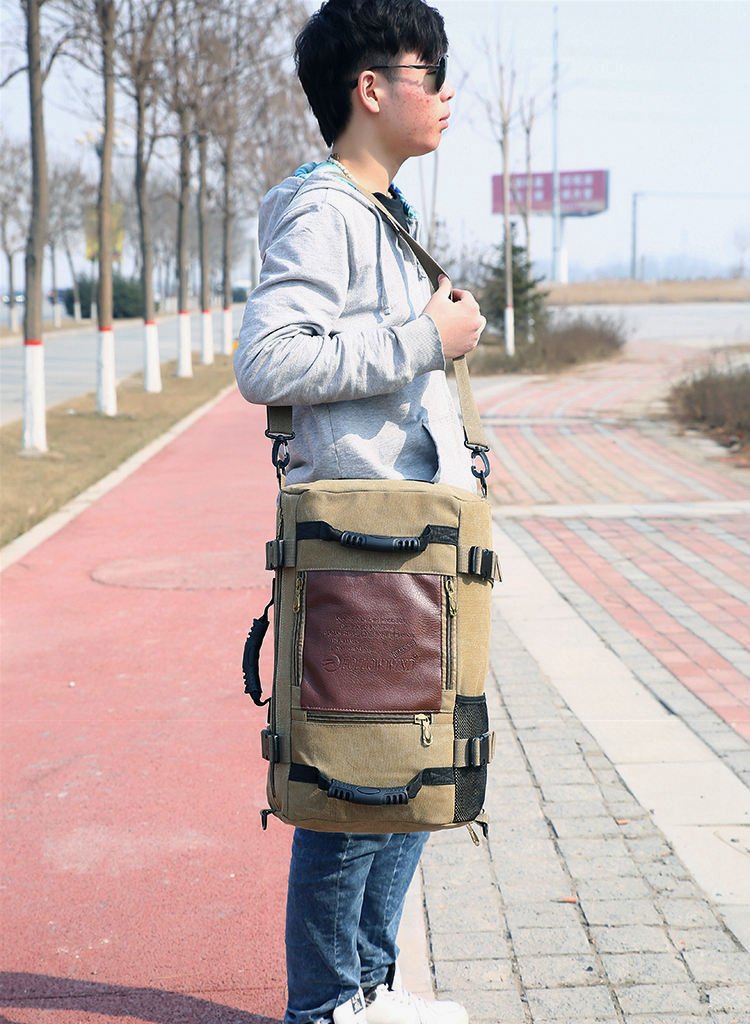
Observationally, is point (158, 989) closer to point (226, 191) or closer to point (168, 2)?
point (168, 2)

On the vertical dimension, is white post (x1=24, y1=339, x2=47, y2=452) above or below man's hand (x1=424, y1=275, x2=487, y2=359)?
below

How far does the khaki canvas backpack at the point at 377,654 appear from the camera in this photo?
2062 millimetres

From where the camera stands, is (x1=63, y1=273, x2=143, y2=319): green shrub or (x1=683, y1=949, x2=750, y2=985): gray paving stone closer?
(x1=683, y1=949, x2=750, y2=985): gray paving stone

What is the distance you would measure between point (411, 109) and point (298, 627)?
2.84 feet

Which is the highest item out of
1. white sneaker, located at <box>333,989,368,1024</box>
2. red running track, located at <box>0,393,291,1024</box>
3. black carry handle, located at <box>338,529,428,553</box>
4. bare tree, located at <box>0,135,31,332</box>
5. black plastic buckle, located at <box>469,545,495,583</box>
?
bare tree, located at <box>0,135,31,332</box>

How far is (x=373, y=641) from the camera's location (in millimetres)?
2061

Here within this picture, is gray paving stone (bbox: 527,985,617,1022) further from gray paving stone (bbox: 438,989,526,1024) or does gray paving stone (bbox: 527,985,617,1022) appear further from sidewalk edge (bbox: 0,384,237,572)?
sidewalk edge (bbox: 0,384,237,572)

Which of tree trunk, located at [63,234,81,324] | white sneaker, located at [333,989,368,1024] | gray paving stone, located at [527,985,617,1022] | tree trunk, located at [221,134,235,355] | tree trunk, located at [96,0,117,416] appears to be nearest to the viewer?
white sneaker, located at [333,989,368,1024]

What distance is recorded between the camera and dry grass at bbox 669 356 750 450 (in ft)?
45.1

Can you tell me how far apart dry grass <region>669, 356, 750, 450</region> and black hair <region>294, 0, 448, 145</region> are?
446 inches

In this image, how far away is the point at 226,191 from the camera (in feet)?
108

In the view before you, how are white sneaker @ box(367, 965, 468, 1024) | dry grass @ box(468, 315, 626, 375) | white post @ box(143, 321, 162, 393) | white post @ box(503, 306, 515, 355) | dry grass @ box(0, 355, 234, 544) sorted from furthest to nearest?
white post @ box(503, 306, 515, 355)
dry grass @ box(468, 315, 626, 375)
white post @ box(143, 321, 162, 393)
dry grass @ box(0, 355, 234, 544)
white sneaker @ box(367, 965, 468, 1024)

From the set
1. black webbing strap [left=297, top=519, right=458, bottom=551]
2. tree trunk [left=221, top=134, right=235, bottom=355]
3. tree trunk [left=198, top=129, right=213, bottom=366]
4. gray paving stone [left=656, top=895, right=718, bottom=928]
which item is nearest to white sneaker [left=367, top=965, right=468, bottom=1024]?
gray paving stone [left=656, top=895, right=718, bottom=928]

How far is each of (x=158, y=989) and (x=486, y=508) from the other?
1.39 metres
